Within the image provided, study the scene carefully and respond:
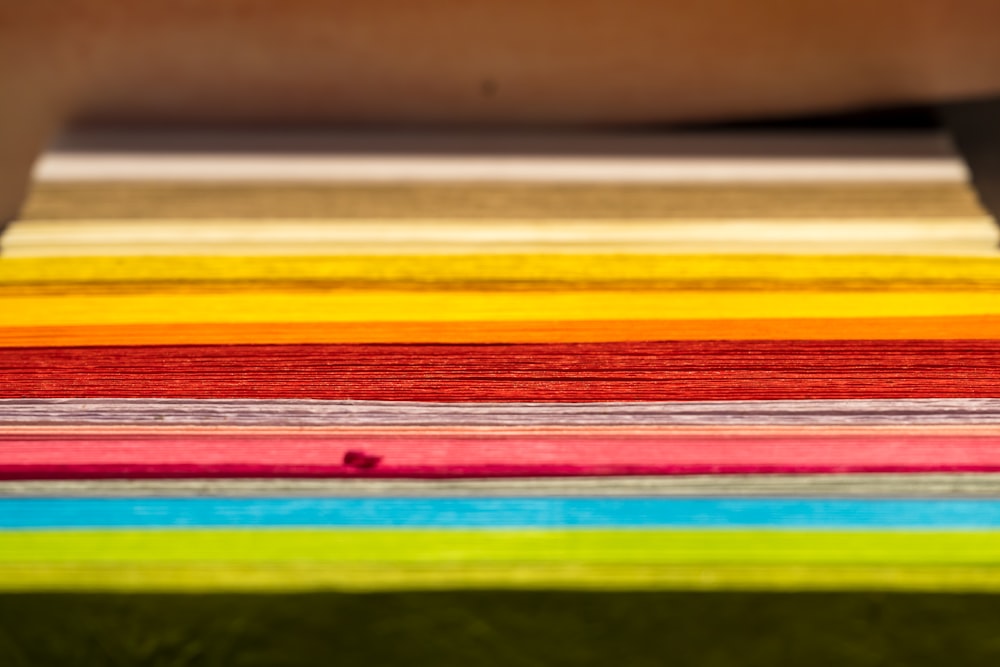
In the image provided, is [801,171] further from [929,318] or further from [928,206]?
[929,318]

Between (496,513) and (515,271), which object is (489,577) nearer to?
(496,513)

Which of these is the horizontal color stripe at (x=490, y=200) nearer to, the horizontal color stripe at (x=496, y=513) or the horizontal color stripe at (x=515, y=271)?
the horizontal color stripe at (x=515, y=271)

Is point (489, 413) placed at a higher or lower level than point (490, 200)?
lower

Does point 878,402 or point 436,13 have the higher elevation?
point 436,13

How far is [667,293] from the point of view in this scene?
0.62 m

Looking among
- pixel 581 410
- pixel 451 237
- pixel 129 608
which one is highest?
pixel 451 237

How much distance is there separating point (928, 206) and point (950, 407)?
217 mm

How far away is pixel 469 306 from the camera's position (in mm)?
606

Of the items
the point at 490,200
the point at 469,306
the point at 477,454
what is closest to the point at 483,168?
the point at 490,200

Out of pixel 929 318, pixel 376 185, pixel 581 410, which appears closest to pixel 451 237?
pixel 376 185

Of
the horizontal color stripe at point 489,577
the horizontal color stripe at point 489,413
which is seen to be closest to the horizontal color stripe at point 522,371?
the horizontal color stripe at point 489,413

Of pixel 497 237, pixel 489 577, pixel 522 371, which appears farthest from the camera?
pixel 497 237

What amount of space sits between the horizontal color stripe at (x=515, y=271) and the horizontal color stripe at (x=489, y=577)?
220mm

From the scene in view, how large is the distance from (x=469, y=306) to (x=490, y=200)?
13cm
